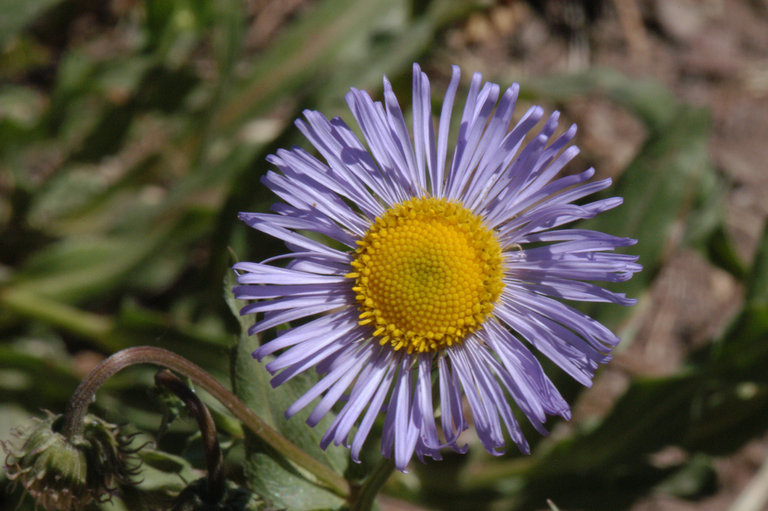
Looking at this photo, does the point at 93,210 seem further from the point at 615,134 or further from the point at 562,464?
the point at 615,134

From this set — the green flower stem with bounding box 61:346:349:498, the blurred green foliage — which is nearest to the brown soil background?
the blurred green foliage

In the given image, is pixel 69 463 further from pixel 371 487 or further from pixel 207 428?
pixel 371 487

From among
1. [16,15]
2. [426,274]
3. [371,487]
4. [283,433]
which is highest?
[16,15]

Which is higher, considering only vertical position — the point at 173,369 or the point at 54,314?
the point at 54,314

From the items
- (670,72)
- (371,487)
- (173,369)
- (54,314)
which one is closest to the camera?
(173,369)

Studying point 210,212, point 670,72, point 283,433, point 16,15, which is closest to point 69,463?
point 283,433

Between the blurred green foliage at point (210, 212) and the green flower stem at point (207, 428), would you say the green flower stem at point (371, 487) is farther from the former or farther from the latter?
the blurred green foliage at point (210, 212)

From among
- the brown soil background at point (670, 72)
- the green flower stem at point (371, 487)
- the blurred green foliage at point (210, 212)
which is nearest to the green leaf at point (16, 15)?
the blurred green foliage at point (210, 212)
